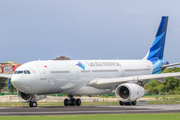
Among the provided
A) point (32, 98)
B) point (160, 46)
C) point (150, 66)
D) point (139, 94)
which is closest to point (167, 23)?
point (160, 46)

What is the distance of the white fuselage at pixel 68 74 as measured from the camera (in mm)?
40312


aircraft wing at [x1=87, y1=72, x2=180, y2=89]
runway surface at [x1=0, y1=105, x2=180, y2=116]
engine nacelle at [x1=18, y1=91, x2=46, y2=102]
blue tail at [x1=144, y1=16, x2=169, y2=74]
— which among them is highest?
blue tail at [x1=144, y1=16, x2=169, y2=74]

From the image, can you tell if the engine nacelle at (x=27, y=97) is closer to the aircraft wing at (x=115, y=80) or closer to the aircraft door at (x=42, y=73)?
the aircraft door at (x=42, y=73)

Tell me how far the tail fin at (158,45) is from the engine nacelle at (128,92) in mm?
14586

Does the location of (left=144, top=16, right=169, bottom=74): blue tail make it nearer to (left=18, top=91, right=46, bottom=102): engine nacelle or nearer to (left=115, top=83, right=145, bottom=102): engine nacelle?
(left=115, top=83, right=145, bottom=102): engine nacelle

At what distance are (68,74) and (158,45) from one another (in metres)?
20.0

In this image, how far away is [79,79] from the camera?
45.5 meters

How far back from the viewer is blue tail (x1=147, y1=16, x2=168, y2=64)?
193 ft

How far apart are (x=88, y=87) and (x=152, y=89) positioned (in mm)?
20005

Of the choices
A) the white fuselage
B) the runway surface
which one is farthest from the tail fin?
the runway surface

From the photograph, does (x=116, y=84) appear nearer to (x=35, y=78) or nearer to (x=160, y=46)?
(x=35, y=78)

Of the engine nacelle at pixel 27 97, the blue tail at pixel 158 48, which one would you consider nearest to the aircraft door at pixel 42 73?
the engine nacelle at pixel 27 97

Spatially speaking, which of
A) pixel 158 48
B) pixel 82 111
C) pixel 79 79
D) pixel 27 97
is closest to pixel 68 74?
pixel 79 79

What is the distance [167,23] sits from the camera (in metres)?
60.1
